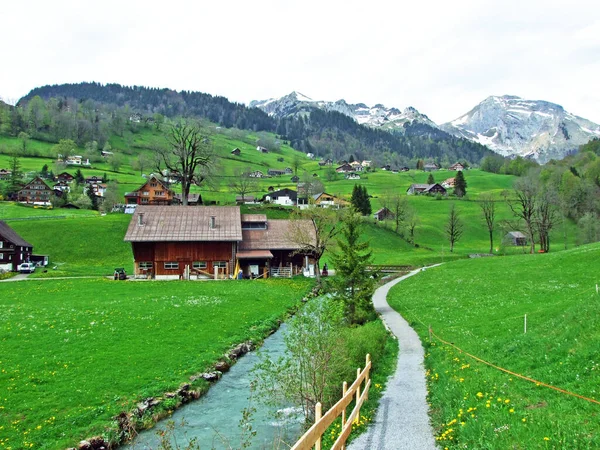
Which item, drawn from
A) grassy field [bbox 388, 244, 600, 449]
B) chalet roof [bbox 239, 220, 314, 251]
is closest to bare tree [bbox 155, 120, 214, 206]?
chalet roof [bbox 239, 220, 314, 251]

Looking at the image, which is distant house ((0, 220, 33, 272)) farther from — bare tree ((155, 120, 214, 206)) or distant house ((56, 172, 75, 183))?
distant house ((56, 172, 75, 183))

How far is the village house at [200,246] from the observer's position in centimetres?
5319

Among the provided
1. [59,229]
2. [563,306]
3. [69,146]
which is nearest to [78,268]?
[59,229]

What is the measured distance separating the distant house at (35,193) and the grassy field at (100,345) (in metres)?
90.7

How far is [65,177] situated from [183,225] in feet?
368

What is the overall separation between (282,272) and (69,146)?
143875 mm

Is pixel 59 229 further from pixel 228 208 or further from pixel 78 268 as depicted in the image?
pixel 228 208

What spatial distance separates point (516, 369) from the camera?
14836 millimetres

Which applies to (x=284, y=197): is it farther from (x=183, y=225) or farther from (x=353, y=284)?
(x=353, y=284)

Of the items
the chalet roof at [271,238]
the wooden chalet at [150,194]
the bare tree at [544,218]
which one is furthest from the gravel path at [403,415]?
the wooden chalet at [150,194]

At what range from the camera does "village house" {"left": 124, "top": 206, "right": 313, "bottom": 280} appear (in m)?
53.2

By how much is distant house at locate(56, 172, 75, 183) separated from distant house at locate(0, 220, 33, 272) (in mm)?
85249

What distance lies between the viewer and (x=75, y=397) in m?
17.2

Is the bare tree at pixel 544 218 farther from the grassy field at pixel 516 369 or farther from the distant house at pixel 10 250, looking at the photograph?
the distant house at pixel 10 250
